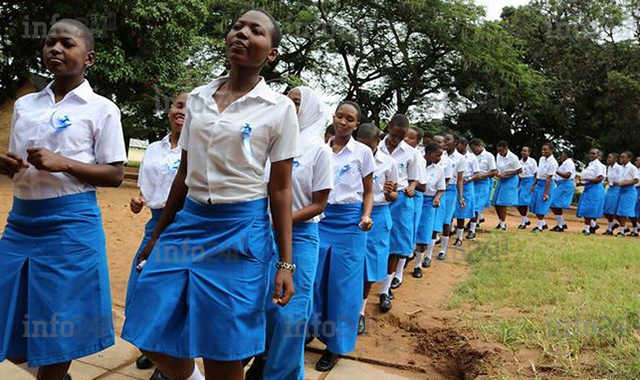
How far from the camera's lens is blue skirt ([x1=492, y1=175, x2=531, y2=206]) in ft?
39.5

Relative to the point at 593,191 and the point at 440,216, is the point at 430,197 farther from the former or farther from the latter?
the point at 593,191

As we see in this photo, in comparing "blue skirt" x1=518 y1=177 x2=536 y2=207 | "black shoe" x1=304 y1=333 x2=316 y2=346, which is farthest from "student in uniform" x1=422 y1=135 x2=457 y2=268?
"blue skirt" x1=518 y1=177 x2=536 y2=207

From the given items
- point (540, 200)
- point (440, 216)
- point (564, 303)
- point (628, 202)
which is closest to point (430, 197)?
point (440, 216)

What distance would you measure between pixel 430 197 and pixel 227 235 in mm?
5727

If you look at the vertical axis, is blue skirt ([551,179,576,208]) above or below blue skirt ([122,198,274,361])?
below

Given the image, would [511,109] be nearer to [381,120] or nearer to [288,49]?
[381,120]

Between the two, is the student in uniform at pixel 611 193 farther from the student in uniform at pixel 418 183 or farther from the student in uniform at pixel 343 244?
the student in uniform at pixel 343 244

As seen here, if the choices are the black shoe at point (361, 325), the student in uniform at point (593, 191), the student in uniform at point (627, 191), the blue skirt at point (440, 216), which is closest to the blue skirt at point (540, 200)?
the student in uniform at point (593, 191)

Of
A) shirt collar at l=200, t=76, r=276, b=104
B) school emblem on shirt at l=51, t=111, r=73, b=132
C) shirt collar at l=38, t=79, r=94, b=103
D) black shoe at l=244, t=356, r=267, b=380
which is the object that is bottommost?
black shoe at l=244, t=356, r=267, b=380

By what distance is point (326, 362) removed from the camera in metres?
4.11

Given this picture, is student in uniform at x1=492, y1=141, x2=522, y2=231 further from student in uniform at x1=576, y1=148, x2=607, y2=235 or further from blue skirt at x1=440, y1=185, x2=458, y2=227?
blue skirt at x1=440, y1=185, x2=458, y2=227

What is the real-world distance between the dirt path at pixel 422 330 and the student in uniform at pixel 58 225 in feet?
7.74

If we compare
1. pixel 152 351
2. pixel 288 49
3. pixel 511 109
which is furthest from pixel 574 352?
pixel 511 109

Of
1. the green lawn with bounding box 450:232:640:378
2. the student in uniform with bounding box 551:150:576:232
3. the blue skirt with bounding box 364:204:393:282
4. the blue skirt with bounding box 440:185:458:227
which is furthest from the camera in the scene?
the student in uniform with bounding box 551:150:576:232
